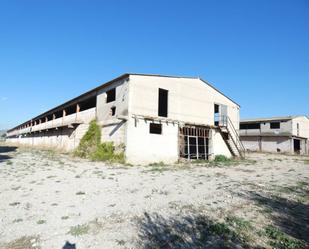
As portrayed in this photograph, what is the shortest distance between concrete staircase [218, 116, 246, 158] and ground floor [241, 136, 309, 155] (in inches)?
568

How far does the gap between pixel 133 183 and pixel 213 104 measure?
1483cm

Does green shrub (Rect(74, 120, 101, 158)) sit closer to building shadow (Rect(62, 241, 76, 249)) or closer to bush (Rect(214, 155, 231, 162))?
bush (Rect(214, 155, 231, 162))

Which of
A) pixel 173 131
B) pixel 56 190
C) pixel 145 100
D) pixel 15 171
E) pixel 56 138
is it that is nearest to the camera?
pixel 56 190

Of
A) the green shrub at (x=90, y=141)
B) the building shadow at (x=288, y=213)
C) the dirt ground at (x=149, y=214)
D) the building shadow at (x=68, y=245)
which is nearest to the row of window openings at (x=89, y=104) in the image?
the green shrub at (x=90, y=141)

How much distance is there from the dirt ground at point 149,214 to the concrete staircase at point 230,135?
43.8 ft

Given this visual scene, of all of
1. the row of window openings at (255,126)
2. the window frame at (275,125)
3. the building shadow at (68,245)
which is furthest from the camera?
the row of window openings at (255,126)

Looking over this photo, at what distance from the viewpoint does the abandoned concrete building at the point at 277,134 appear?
35.0m

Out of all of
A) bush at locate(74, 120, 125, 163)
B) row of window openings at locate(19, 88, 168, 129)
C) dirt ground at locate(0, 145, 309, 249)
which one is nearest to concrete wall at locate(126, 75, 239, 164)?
row of window openings at locate(19, 88, 168, 129)

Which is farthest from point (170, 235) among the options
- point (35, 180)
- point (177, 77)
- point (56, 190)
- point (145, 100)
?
point (177, 77)

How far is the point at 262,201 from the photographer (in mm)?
7445

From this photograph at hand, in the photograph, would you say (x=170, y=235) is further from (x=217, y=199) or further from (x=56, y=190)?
(x=56, y=190)

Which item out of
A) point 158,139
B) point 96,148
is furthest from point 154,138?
point 96,148

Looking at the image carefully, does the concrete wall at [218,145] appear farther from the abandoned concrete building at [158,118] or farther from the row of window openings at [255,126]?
the row of window openings at [255,126]

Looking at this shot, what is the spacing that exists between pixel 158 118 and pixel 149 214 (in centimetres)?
1179
